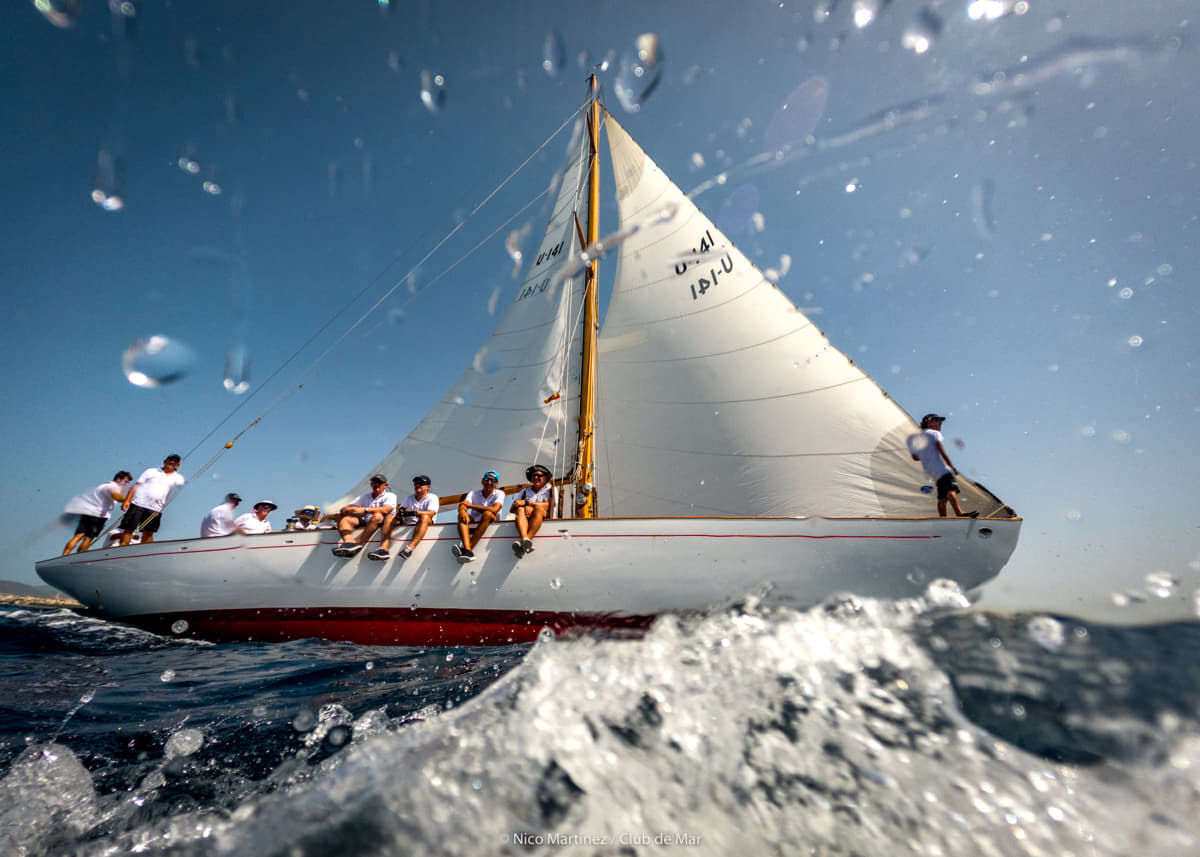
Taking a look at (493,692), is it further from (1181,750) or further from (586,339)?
(586,339)

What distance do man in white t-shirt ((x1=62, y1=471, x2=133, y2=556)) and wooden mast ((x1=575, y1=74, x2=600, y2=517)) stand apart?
648cm

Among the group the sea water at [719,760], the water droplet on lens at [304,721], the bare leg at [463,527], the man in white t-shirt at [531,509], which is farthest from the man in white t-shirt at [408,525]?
the sea water at [719,760]

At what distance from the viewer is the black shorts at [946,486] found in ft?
14.3

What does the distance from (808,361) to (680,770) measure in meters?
5.36

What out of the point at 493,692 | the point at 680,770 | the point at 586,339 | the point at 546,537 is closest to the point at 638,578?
the point at 546,537

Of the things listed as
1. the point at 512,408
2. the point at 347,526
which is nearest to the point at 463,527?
the point at 347,526

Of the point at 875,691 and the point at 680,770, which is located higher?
the point at 875,691

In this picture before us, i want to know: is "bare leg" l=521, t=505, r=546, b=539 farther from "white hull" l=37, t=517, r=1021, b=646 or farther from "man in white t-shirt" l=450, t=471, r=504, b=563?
"man in white t-shirt" l=450, t=471, r=504, b=563

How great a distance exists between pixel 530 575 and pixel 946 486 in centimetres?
423

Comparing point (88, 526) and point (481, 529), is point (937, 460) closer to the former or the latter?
point (481, 529)

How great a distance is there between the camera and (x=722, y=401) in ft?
19.3

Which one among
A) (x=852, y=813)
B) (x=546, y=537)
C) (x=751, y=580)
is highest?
(x=546, y=537)

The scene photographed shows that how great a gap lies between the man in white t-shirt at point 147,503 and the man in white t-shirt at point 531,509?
4982 mm

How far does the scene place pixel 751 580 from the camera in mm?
4230
